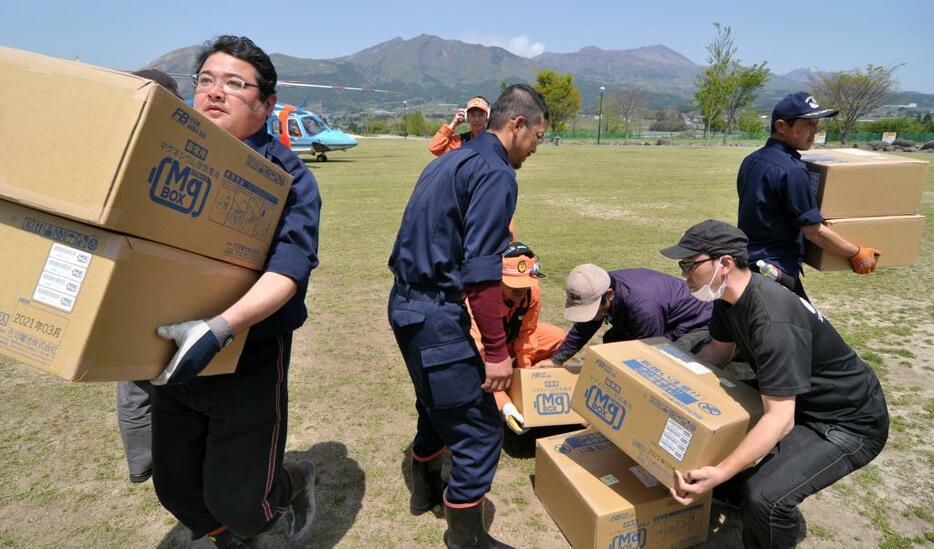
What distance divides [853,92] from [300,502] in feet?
183

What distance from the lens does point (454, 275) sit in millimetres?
2129

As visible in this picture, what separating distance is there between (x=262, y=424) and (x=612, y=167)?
21360mm

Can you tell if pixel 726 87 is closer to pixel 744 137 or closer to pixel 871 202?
pixel 744 137

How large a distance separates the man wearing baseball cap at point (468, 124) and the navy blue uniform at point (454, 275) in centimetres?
256

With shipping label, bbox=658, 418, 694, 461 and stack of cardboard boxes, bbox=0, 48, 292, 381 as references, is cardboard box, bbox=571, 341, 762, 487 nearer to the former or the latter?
shipping label, bbox=658, 418, 694, 461

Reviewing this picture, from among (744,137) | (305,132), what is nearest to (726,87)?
(744,137)

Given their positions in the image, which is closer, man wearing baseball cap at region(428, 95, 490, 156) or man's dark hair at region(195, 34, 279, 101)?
man's dark hair at region(195, 34, 279, 101)

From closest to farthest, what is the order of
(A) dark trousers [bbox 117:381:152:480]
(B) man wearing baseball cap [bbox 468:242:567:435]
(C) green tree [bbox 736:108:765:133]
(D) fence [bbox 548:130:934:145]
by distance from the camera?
(A) dark trousers [bbox 117:381:152:480] → (B) man wearing baseball cap [bbox 468:242:567:435] → (D) fence [bbox 548:130:934:145] → (C) green tree [bbox 736:108:765:133]

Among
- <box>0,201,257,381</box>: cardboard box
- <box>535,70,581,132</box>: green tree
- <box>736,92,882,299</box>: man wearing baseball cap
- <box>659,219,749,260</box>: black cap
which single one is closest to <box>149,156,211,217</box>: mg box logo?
<box>0,201,257,381</box>: cardboard box

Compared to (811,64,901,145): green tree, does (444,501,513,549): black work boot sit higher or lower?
lower

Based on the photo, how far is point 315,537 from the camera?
258 cm

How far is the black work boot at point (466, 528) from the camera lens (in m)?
2.33

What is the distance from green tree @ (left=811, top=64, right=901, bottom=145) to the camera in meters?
42.6

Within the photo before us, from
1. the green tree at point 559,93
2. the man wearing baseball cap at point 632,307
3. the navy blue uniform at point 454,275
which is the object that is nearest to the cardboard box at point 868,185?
the man wearing baseball cap at point 632,307
